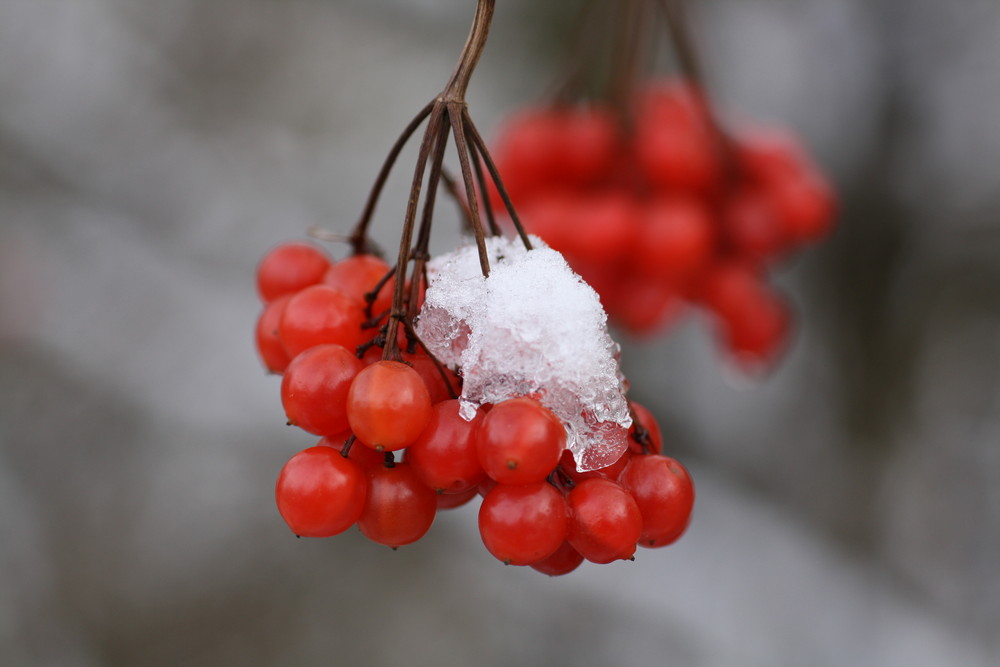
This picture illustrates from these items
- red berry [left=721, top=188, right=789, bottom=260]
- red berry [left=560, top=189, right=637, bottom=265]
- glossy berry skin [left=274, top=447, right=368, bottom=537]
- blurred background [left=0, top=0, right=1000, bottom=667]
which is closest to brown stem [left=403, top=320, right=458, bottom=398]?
glossy berry skin [left=274, top=447, right=368, bottom=537]

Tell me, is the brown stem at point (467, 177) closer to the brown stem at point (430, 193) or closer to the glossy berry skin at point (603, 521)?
the brown stem at point (430, 193)

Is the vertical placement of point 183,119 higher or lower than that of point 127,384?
higher

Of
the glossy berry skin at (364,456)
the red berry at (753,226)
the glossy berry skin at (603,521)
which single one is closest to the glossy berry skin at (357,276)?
the glossy berry skin at (364,456)

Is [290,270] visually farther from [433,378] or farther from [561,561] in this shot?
[561,561]

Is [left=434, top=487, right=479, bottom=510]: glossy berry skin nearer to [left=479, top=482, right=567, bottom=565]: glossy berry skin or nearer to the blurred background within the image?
[left=479, top=482, right=567, bottom=565]: glossy berry skin

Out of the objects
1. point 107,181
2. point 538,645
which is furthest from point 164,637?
point 107,181

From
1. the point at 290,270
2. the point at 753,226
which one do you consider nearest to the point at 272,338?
the point at 290,270

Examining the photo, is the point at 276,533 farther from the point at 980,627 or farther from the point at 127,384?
the point at 980,627
